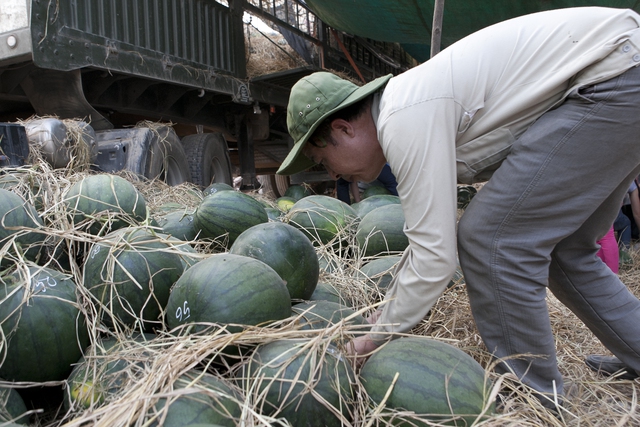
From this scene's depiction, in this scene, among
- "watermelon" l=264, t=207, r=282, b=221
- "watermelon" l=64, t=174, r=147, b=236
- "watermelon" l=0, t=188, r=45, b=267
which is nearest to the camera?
"watermelon" l=0, t=188, r=45, b=267

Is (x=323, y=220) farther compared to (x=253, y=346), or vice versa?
(x=323, y=220)

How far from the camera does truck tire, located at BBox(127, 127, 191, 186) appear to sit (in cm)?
530

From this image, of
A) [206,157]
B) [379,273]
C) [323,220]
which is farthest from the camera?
[206,157]

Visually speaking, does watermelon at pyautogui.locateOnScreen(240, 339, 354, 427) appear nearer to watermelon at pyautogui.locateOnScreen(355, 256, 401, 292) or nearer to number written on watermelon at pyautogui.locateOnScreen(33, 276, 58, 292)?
number written on watermelon at pyautogui.locateOnScreen(33, 276, 58, 292)

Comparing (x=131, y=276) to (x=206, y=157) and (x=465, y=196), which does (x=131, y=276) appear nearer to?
(x=465, y=196)

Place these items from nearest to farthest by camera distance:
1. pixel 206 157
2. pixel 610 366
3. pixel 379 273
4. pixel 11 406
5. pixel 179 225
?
pixel 11 406 < pixel 610 366 < pixel 379 273 < pixel 179 225 < pixel 206 157

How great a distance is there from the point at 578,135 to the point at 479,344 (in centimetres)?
104

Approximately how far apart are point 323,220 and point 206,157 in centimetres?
350

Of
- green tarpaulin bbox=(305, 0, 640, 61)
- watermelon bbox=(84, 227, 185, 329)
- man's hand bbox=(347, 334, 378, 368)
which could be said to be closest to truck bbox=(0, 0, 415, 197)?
green tarpaulin bbox=(305, 0, 640, 61)

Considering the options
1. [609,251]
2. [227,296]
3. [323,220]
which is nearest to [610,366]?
[227,296]

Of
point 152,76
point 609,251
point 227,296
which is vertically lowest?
point 609,251

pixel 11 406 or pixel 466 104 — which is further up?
pixel 466 104

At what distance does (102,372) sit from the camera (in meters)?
1.78

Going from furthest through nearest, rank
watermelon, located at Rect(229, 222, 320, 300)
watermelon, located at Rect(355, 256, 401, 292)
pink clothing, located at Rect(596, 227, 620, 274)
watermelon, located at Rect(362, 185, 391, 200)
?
watermelon, located at Rect(362, 185, 391, 200) < pink clothing, located at Rect(596, 227, 620, 274) < watermelon, located at Rect(355, 256, 401, 292) < watermelon, located at Rect(229, 222, 320, 300)
